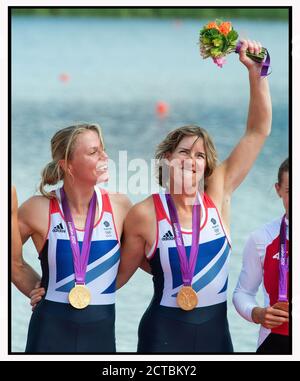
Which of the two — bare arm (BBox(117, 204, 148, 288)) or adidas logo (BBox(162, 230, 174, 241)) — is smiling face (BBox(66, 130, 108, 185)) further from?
adidas logo (BBox(162, 230, 174, 241))

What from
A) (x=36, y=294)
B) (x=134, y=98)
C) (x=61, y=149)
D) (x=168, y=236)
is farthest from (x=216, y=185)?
(x=134, y=98)

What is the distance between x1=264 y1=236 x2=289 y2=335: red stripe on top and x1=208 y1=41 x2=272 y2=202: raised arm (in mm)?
335

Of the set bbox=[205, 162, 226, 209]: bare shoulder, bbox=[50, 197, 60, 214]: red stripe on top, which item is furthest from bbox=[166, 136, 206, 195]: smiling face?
bbox=[50, 197, 60, 214]: red stripe on top

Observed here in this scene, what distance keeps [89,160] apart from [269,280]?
93 centimetres

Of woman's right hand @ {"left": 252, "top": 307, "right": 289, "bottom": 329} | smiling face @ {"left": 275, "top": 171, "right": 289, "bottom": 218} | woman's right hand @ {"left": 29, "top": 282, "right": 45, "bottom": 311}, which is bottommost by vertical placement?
woman's right hand @ {"left": 252, "top": 307, "right": 289, "bottom": 329}

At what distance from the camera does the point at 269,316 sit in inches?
173

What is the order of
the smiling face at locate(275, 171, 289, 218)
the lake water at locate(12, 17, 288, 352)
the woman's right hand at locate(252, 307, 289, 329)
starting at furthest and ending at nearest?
the lake water at locate(12, 17, 288, 352) < the smiling face at locate(275, 171, 289, 218) < the woman's right hand at locate(252, 307, 289, 329)

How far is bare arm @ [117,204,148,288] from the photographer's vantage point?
4.47 m

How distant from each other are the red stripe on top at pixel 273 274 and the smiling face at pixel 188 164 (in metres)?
0.41

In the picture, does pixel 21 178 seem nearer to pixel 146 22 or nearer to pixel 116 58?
pixel 116 58

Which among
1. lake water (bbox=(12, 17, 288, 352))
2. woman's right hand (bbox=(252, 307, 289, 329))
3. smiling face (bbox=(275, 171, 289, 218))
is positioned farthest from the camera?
lake water (bbox=(12, 17, 288, 352))

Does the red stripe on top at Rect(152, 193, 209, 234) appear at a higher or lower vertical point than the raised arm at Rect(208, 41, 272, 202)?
lower
